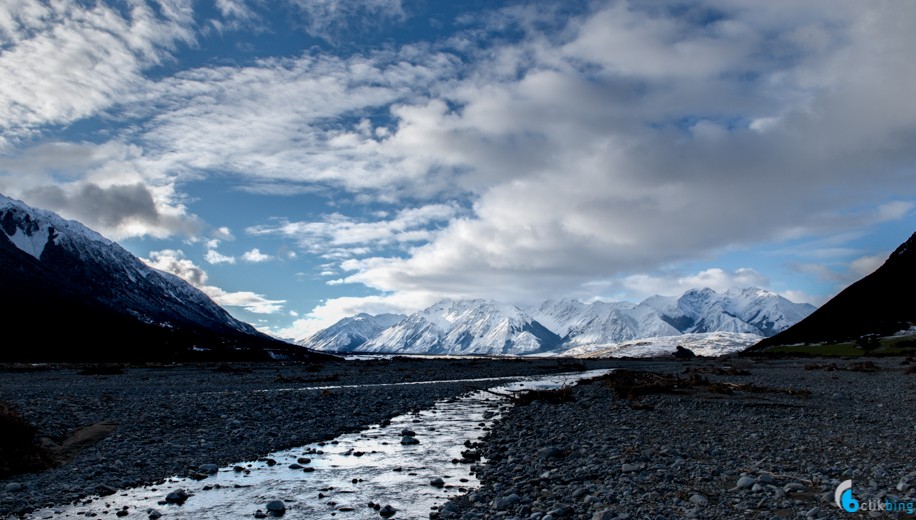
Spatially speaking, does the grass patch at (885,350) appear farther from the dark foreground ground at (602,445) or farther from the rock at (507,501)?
the rock at (507,501)

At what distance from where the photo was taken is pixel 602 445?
17.7m

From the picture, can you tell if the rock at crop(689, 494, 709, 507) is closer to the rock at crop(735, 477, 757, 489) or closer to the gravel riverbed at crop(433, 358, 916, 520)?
the gravel riverbed at crop(433, 358, 916, 520)

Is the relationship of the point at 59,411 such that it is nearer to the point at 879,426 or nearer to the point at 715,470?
the point at 715,470

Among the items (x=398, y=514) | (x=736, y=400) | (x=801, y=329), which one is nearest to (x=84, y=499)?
(x=398, y=514)

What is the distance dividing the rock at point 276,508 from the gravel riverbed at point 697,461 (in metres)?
3.73

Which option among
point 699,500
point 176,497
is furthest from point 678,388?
point 176,497

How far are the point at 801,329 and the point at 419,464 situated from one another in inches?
7172

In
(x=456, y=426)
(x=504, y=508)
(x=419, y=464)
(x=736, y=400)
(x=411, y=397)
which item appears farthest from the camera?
(x=411, y=397)

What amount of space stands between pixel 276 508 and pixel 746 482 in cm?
1064

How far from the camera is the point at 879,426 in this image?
1955 cm

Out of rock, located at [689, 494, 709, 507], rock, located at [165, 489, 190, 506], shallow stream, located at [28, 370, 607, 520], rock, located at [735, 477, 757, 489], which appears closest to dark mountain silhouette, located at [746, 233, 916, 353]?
rock, located at [735, 477, 757, 489]

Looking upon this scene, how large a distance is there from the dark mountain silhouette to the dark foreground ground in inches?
4396

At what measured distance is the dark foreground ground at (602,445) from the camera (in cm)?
1150

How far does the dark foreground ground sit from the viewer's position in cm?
1150
